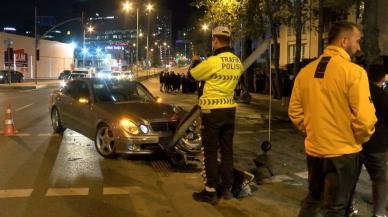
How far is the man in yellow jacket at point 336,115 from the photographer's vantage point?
3752 mm

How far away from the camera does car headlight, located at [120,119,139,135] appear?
362 inches

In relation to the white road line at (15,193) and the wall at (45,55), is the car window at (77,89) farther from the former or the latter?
the wall at (45,55)

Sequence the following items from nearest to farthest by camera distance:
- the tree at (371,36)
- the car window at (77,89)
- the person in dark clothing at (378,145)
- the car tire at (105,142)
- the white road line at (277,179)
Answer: the person in dark clothing at (378,145)
the white road line at (277,179)
the car tire at (105,142)
the car window at (77,89)
the tree at (371,36)

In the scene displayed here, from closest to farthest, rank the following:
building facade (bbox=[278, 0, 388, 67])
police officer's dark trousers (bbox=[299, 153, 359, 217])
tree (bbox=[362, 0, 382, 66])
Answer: police officer's dark trousers (bbox=[299, 153, 359, 217]) < tree (bbox=[362, 0, 382, 66]) < building facade (bbox=[278, 0, 388, 67])

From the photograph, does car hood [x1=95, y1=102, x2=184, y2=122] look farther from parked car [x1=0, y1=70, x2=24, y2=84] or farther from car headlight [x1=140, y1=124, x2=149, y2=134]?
parked car [x1=0, y1=70, x2=24, y2=84]

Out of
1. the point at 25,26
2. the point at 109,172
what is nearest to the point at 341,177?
the point at 109,172

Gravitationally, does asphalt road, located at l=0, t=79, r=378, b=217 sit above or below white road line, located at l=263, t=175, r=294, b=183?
below

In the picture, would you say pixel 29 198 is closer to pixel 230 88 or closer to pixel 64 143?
pixel 230 88

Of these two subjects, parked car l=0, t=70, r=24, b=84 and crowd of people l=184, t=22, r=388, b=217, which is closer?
crowd of people l=184, t=22, r=388, b=217

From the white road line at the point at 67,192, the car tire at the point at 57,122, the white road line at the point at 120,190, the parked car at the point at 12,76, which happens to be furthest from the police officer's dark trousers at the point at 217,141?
the parked car at the point at 12,76

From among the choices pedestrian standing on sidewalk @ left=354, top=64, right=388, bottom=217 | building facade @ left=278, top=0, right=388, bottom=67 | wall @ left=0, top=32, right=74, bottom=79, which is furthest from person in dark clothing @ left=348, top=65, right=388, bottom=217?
wall @ left=0, top=32, right=74, bottom=79

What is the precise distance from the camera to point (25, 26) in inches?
5359

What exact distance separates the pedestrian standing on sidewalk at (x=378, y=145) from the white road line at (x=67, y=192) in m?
3.68

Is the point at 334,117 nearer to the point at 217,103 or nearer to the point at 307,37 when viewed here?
the point at 217,103
